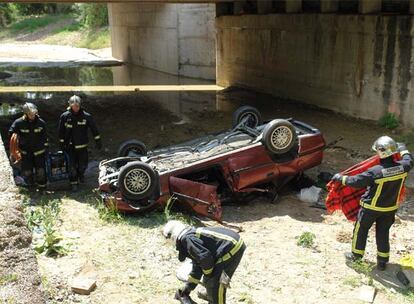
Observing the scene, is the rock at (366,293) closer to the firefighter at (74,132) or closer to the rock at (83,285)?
the rock at (83,285)

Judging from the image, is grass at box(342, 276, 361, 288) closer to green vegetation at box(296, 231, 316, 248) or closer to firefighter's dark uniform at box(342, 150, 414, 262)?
firefighter's dark uniform at box(342, 150, 414, 262)

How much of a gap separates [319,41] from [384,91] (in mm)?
3199

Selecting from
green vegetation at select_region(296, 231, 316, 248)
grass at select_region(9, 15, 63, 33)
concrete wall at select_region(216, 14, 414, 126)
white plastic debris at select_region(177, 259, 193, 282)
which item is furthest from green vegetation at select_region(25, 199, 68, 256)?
grass at select_region(9, 15, 63, 33)

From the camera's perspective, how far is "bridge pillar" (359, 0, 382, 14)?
42.8 ft

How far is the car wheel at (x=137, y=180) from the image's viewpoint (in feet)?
23.4

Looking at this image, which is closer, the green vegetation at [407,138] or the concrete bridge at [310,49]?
the green vegetation at [407,138]

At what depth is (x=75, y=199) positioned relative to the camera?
8414mm

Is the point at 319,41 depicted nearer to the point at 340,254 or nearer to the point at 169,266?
the point at 340,254

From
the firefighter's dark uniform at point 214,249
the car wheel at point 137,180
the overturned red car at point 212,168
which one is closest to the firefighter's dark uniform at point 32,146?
the overturned red car at point 212,168

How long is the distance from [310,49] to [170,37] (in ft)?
41.3

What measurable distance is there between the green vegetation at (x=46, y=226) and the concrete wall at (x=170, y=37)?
56.7 feet

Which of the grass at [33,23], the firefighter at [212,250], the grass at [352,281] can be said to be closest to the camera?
the firefighter at [212,250]

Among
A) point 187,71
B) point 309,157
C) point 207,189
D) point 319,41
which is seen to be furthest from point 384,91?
point 187,71

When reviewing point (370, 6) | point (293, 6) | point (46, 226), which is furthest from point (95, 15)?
point (46, 226)
